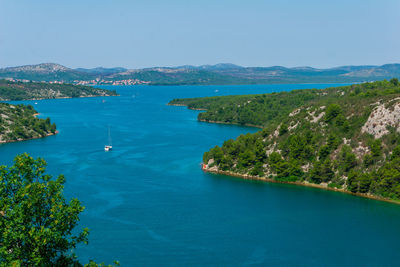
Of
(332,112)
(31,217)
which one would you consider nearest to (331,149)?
(332,112)

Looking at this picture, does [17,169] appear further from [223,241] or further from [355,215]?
[355,215]

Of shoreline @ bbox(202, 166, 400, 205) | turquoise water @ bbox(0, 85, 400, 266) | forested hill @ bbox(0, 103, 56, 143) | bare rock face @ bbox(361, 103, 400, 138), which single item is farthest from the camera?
forested hill @ bbox(0, 103, 56, 143)

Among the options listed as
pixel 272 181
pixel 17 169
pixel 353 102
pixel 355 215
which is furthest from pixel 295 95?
pixel 17 169

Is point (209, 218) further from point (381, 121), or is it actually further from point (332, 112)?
point (332, 112)

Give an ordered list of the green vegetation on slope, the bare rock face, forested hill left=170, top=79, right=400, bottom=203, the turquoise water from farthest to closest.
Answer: the bare rock face, forested hill left=170, top=79, right=400, bottom=203, the turquoise water, the green vegetation on slope

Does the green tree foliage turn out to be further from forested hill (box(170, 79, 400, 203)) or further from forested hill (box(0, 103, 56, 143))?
forested hill (box(0, 103, 56, 143))

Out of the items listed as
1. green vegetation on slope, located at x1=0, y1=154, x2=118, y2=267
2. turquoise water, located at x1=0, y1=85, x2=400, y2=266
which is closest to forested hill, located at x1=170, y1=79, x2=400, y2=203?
turquoise water, located at x1=0, y1=85, x2=400, y2=266
